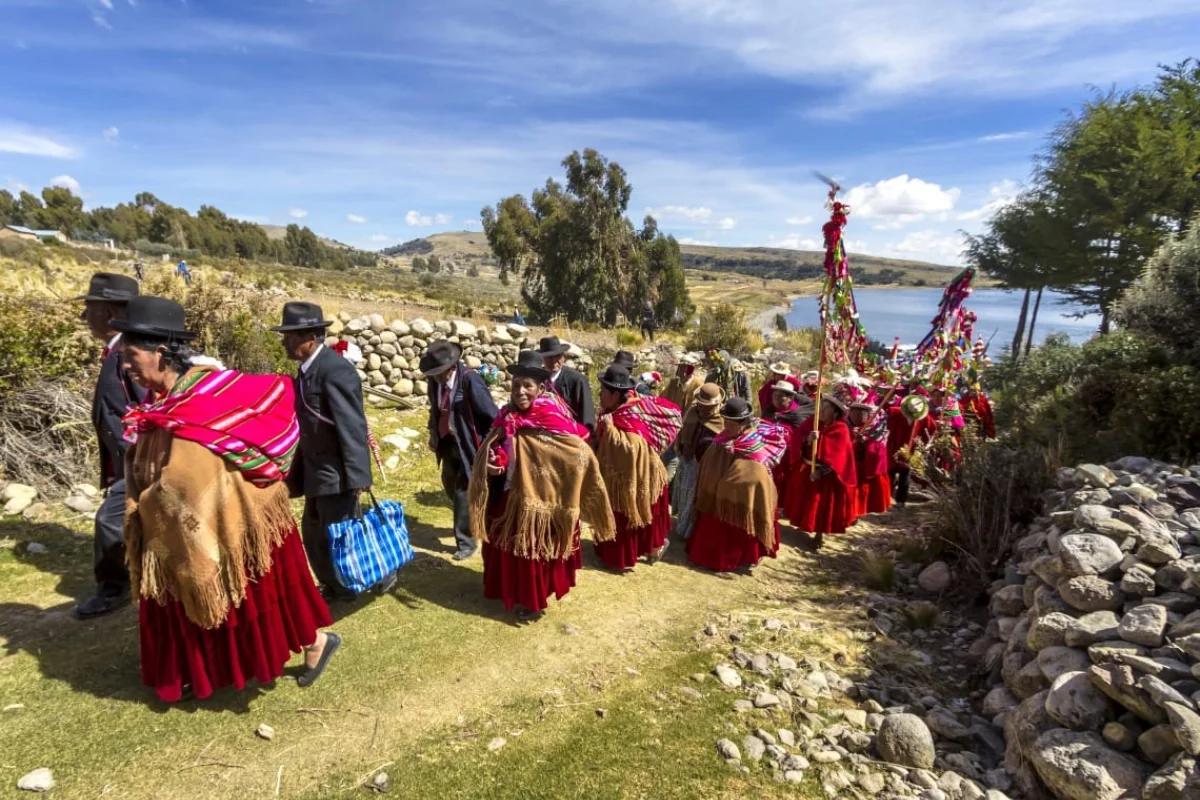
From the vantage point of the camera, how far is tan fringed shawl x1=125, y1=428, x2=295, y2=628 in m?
2.72

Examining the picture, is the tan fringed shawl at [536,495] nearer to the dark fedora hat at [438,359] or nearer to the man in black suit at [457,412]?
the man in black suit at [457,412]

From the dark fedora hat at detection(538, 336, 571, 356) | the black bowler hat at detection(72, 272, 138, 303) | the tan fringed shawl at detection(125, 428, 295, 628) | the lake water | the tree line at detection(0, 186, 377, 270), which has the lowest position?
the lake water

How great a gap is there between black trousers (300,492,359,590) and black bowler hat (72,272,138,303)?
5.73ft

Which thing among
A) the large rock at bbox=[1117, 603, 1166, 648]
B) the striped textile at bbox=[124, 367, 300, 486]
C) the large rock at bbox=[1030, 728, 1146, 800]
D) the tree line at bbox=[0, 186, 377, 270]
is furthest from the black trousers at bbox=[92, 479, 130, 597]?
the tree line at bbox=[0, 186, 377, 270]

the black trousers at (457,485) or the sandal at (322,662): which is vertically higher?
the black trousers at (457,485)

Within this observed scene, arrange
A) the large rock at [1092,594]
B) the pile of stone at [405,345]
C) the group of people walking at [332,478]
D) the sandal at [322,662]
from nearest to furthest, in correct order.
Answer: the group of people walking at [332,478] < the sandal at [322,662] < the large rock at [1092,594] < the pile of stone at [405,345]

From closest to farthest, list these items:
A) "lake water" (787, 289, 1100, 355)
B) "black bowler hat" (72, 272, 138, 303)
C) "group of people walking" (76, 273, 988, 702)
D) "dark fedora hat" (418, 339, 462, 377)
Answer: "group of people walking" (76, 273, 988, 702), "black bowler hat" (72, 272, 138, 303), "dark fedora hat" (418, 339, 462, 377), "lake water" (787, 289, 1100, 355)

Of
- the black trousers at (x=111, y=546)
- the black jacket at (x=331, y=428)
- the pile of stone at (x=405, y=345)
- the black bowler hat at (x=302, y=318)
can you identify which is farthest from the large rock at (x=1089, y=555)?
the pile of stone at (x=405, y=345)

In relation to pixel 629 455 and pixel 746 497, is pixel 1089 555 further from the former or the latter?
pixel 629 455

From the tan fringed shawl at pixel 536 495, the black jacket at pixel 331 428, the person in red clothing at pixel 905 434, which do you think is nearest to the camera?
the black jacket at pixel 331 428

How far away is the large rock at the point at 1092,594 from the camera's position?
350 centimetres

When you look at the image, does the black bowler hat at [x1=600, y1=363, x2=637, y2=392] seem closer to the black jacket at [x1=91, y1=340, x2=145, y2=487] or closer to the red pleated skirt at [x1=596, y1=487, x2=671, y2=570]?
the red pleated skirt at [x1=596, y1=487, x2=671, y2=570]

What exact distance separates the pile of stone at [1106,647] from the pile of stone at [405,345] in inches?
337

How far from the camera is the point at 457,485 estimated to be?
5.17m
